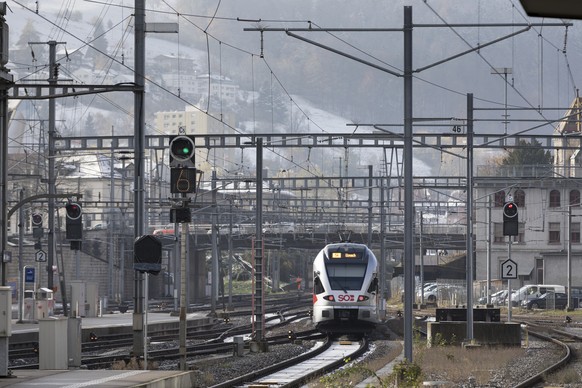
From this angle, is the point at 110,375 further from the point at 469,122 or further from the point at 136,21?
the point at 469,122

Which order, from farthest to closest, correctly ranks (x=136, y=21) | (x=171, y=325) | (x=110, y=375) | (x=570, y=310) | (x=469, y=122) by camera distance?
(x=570, y=310), (x=171, y=325), (x=469, y=122), (x=136, y=21), (x=110, y=375)

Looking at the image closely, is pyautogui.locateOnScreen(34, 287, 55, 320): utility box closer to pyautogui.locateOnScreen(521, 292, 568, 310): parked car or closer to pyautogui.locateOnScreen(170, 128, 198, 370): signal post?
pyautogui.locateOnScreen(170, 128, 198, 370): signal post

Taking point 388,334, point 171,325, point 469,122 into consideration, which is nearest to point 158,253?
point 469,122

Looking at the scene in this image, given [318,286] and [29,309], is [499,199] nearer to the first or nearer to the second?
[318,286]

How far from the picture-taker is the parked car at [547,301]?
91.2m

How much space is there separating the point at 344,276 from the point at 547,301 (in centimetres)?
4436

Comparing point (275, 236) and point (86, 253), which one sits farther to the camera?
point (275, 236)

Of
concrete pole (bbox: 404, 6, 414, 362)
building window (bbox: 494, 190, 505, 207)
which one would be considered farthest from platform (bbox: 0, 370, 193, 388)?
building window (bbox: 494, 190, 505, 207)

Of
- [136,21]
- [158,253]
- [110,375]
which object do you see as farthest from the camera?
[136,21]

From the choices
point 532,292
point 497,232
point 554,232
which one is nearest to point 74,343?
point 532,292

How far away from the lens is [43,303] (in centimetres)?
5238

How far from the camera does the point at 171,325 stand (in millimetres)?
56469

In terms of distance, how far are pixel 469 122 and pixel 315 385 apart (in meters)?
13.5

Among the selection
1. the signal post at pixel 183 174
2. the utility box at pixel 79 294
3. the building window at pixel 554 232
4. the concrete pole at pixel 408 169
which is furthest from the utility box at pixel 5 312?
the building window at pixel 554 232
